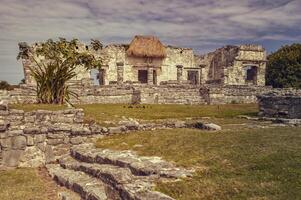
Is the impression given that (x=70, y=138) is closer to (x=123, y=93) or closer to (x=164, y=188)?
(x=164, y=188)

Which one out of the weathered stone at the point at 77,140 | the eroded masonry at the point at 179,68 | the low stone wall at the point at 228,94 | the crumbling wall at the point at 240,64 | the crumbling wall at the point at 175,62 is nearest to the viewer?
the weathered stone at the point at 77,140

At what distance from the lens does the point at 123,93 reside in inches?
1080

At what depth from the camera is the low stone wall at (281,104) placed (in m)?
15.8

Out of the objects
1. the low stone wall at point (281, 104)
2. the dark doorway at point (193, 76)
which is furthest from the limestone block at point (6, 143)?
the dark doorway at point (193, 76)

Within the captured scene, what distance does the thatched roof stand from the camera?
40.7 m

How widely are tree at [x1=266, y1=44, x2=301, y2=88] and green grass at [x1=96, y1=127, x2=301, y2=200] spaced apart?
33829mm

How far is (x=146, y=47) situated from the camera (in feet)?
137

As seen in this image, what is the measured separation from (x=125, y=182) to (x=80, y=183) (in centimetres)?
164

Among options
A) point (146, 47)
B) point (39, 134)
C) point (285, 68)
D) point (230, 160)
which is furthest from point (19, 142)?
point (285, 68)

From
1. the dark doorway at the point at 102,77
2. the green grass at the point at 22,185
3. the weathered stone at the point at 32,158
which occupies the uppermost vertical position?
the dark doorway at the point at 102,77

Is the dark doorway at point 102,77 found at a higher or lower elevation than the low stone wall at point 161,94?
higher

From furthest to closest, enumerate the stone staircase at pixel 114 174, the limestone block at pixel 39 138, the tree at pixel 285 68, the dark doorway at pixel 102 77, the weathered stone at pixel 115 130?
the tree at pixel 285 68
the dark doorway at pixel 102 77
the weathered stone at pixel 115 130
the limestone block at pixel 39 138
the stone staircase at pixel 114 174

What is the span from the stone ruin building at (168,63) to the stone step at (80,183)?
97.2 feet

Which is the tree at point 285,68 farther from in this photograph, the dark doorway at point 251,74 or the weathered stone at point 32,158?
the weathered stone at point 32,158
